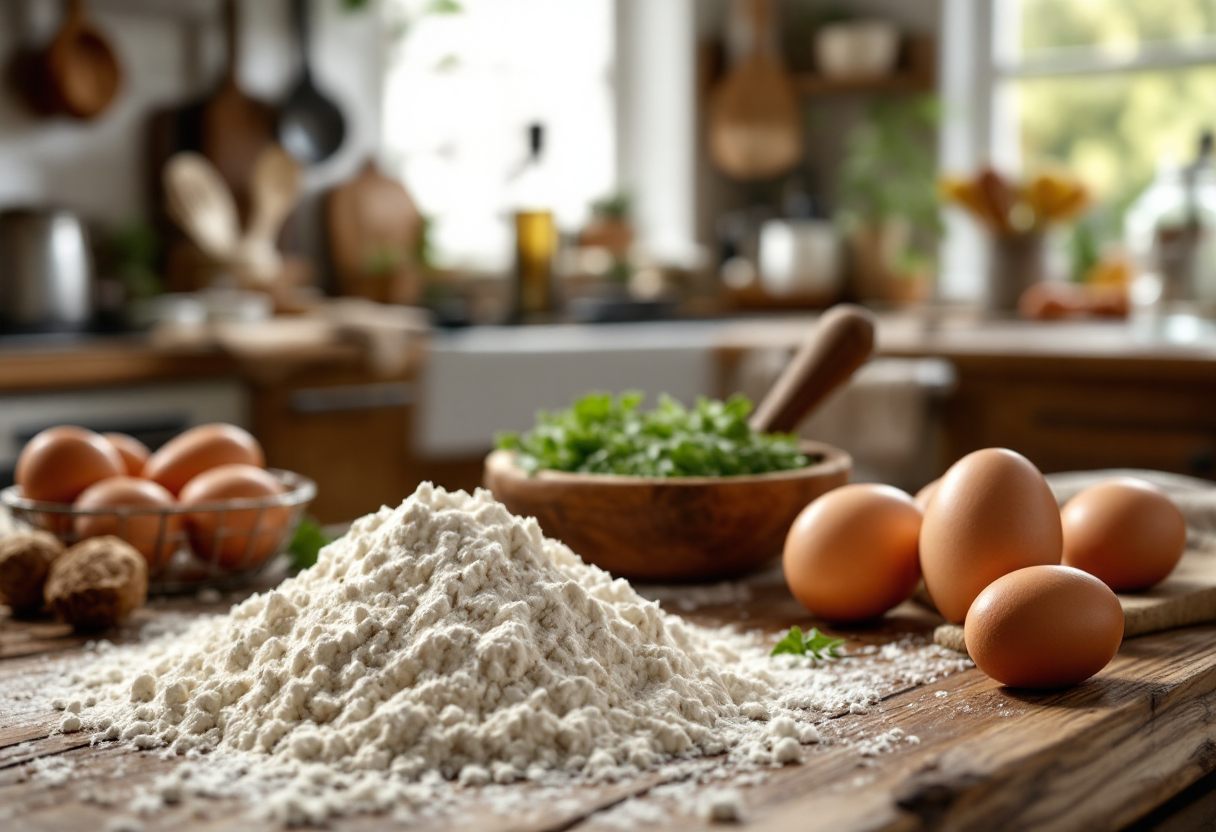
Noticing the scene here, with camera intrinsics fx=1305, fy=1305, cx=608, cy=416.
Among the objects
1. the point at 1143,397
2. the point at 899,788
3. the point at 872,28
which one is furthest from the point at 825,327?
the point at 872,28

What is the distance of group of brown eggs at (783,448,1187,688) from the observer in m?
0.77

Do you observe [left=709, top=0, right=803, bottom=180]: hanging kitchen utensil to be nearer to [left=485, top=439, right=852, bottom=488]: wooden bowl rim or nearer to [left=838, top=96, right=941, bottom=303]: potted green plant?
[left=838, top=96, right=941, bottom=303]: potted green plant

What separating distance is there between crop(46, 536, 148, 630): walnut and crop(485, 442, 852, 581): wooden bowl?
314 millimetres

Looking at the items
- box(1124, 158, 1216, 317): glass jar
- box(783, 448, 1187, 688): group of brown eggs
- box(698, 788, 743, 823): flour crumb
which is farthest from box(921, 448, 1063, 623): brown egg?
box(1124, 158, 1216, 317): glass jar

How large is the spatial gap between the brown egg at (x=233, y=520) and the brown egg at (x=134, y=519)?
0.02m

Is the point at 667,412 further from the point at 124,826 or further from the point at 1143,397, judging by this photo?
the point at 1143,397

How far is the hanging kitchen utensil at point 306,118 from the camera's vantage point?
Result: 10.9ft

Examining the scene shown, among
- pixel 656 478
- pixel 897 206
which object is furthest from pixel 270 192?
pixel 656 478

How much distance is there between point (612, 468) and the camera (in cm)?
111

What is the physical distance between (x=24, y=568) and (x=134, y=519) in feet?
0.29

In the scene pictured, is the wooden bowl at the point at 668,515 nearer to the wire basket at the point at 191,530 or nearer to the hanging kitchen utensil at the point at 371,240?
the wire basket at the point at 191,530

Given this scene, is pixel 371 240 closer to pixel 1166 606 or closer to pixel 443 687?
pixel 1166 606

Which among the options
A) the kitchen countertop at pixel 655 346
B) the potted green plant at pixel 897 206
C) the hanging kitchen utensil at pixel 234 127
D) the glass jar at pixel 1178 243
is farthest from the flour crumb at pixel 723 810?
the potted green plant at pixel 897 206

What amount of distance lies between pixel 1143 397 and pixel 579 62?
7.93 feet
